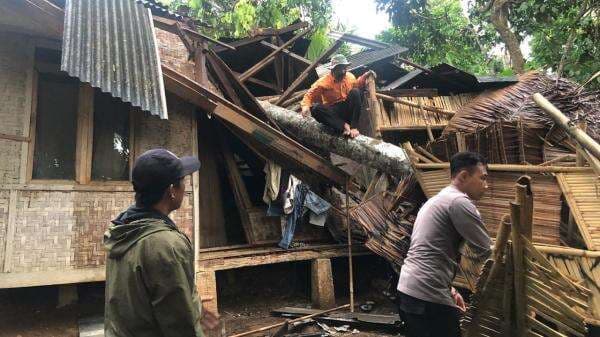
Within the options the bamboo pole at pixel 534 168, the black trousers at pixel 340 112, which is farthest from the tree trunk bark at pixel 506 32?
the bamboo pole at pixel 534 168

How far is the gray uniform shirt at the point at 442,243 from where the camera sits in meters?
2.61

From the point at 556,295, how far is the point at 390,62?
26.6ft

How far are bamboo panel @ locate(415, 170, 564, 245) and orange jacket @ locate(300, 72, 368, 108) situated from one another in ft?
6.52

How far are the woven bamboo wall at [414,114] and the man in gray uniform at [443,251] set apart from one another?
5.29 m

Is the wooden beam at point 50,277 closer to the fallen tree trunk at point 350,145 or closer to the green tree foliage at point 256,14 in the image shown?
the fallen tree trunk at point 350,145

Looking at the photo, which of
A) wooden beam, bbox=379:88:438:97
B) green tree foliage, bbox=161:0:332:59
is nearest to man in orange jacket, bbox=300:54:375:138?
wooden beam, bbox=379:88:438:97

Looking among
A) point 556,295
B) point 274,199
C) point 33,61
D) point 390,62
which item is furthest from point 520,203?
point 390,62

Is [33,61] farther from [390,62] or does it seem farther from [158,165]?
[390,62]

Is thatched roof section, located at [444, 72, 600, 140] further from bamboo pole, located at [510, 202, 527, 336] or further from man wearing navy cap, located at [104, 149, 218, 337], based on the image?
man wearing navy cap, located at [104, 149, 218, 337]

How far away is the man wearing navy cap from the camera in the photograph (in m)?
1.68

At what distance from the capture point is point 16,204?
490cm

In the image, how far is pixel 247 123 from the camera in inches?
237

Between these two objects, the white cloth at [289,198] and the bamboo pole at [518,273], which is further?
the white cloth at [289,198]

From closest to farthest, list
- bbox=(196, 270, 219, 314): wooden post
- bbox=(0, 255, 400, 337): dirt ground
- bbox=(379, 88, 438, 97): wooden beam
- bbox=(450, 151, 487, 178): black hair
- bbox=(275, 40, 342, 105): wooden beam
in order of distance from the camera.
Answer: bbox=(450, 151, 487, 178): black hair
bbox=(0, 255, 400, 337): dirt ground
bbox=(196, 270, 219, 314): wooden post
bbox=(379, 88, 438, 97): wooden beam
bbox=(275, 40, 342, 105): wooden beam
